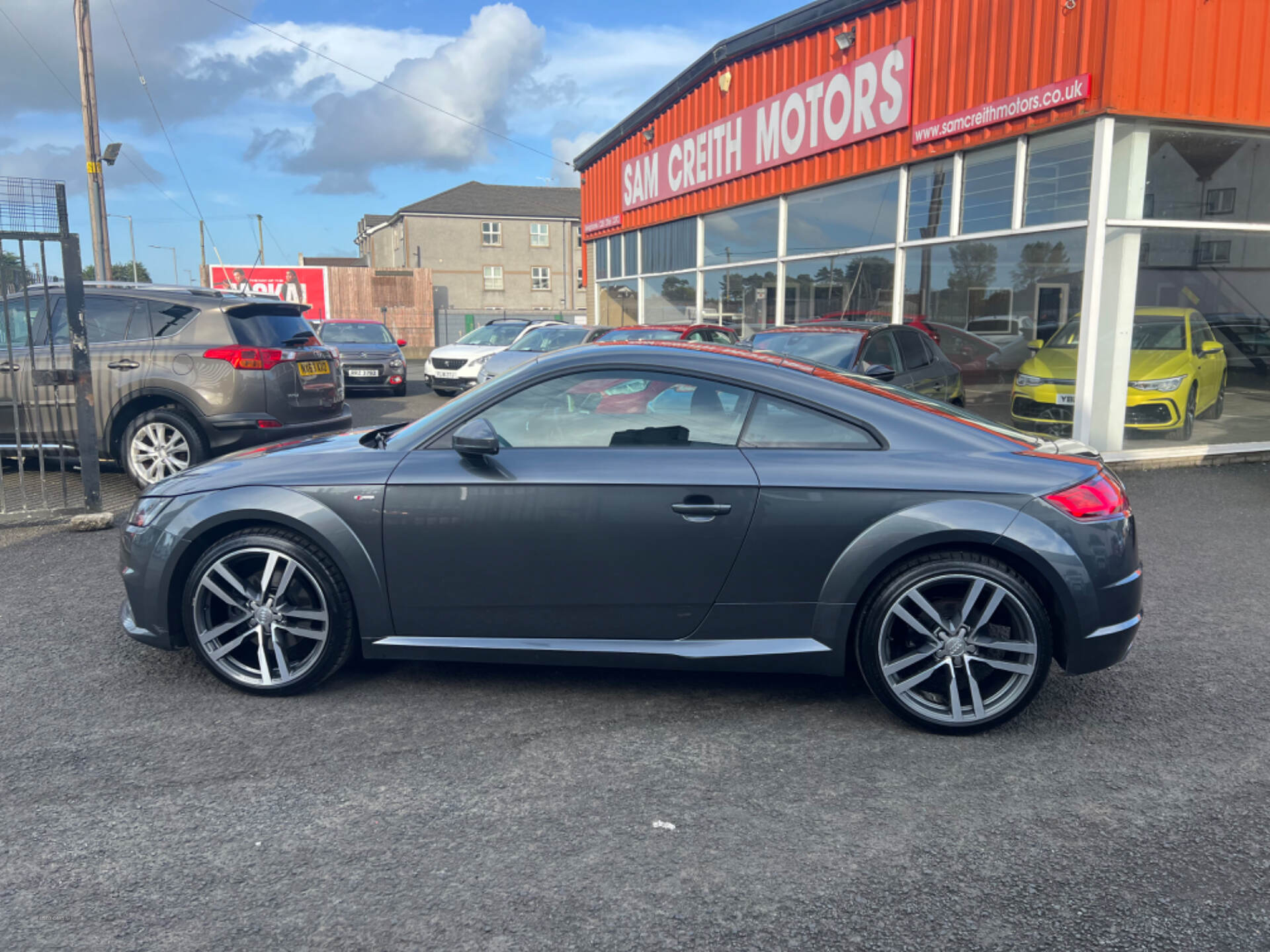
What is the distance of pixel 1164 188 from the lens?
9594mm

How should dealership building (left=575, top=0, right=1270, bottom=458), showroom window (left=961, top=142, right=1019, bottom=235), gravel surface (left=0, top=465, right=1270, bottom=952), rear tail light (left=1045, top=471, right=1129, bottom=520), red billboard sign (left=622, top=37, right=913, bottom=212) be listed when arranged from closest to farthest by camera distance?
gravel surface (left=0, top=465, right=1270, bottom=952) → rear tail light (left=1045, top=471, right=1129, bottom=520) → dealership building (left=575, top=0, right=1270, bottom=458) → showroom window (left=961, top=142, right=1019, bottom=235) → red billboard sign (left=622, top=37, right=913, bottom=212)

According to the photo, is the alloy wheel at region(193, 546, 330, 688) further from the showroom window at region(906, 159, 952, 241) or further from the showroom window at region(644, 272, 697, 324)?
the showroom window at region(644, 272, 697, 324)

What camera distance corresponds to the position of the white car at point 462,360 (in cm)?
1720

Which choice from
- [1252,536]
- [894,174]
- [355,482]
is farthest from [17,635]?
[894,174]

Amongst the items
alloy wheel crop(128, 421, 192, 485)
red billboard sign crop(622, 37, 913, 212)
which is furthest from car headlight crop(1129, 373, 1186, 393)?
alloy wheel crop(128, 421, 192, 485)

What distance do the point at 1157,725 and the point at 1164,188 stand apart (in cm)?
802

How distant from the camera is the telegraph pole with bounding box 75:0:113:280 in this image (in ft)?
53.6

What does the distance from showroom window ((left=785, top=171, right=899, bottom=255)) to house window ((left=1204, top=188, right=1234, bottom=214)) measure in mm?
3808

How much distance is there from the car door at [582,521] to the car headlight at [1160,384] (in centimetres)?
810

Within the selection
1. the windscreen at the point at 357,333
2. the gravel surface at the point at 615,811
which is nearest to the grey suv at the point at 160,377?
the gravel surface at the point at 615,811

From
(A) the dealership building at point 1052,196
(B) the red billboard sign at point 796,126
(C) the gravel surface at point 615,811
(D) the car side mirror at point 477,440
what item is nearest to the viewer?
(C) the gravel surface at point 615,811

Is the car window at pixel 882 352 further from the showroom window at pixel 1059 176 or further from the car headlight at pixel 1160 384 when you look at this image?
the car headlight at pixel 1160 384

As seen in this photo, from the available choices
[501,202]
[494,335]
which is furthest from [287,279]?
[494,335]

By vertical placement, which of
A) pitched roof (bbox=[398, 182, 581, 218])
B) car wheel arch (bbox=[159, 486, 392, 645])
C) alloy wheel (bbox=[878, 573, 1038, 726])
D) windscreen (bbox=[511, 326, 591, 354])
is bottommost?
alloy wheel (bbox=[878, 573, 1038, 726])
